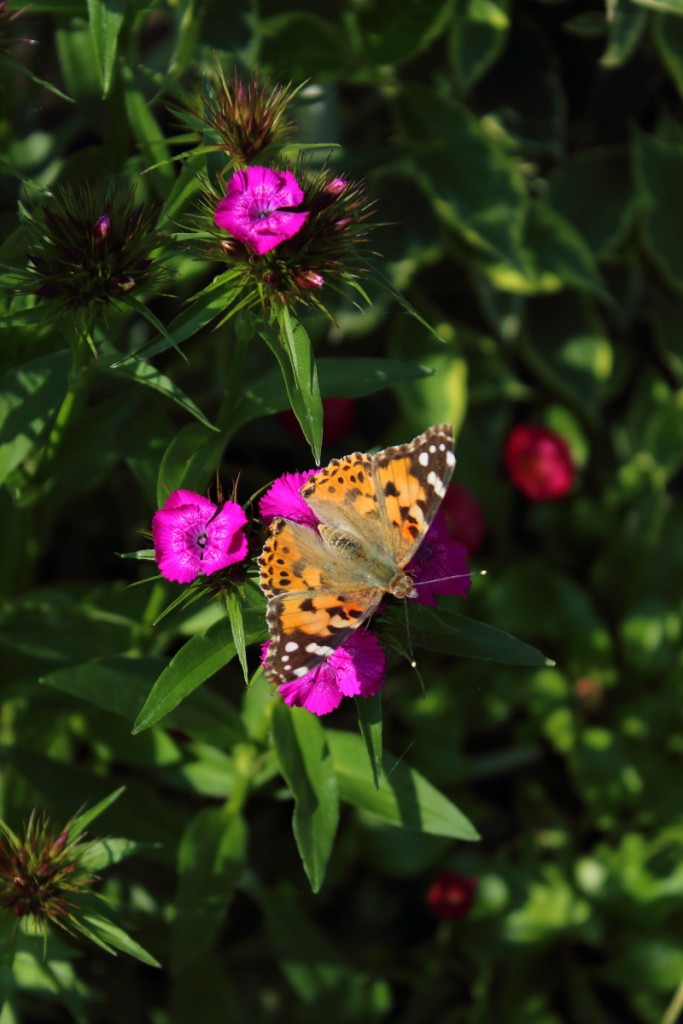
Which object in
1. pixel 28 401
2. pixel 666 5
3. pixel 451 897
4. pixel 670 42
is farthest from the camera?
pixel 670 42

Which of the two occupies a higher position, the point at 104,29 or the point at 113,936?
the point at 104,29

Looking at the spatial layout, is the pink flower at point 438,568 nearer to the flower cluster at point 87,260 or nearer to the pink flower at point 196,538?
the pink flower at point 196,538

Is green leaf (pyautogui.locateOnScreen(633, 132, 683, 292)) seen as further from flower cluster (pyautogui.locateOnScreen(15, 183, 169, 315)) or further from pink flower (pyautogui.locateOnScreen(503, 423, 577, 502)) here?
flower cluster (pyautogui.locateOnScreen(15, 183, 169, 315))

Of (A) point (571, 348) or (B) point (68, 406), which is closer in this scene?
(B) point (68, 406)

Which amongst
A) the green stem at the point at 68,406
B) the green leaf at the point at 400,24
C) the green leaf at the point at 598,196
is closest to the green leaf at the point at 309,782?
the green stem at the point at 68,406

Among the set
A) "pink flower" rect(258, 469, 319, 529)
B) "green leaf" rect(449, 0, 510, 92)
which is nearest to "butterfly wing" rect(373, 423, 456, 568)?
"pink flower" rect(258, 469, 319, 529)

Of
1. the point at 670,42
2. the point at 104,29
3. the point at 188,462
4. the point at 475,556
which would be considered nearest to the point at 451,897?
the point at 475,556

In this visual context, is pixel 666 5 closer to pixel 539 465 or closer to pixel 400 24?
pixel 400 24

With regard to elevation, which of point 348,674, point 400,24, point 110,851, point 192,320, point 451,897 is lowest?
point 451,897
